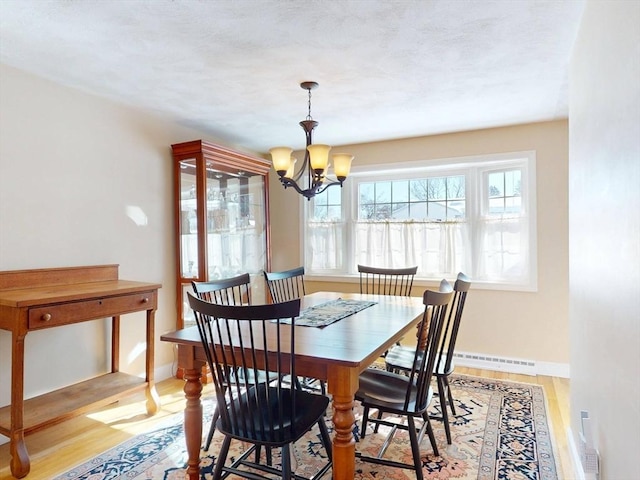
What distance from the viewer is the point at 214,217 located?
369 cm

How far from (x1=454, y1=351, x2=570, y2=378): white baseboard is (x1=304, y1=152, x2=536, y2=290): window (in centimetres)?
70

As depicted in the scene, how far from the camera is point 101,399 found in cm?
248

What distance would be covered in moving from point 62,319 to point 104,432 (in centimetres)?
85

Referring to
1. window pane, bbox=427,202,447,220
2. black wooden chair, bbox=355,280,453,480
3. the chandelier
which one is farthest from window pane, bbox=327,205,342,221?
black wooden chair, bbox=355,280,453,480

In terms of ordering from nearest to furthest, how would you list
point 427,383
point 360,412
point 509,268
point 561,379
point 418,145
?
point 427,383
point 360,412
point 561,379
point 509,268
point 418,145

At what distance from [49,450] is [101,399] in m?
0.36

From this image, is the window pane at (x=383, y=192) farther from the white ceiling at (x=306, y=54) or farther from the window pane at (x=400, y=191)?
the white ceiling at (x=306, y=54)

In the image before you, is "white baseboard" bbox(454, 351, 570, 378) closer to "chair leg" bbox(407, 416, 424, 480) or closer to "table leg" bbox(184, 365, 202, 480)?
"chair leg" bbox(407, 416, 424, 480)

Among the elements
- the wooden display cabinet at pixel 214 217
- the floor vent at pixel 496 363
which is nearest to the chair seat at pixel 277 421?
the wooden display cabinet at pixel 214 217

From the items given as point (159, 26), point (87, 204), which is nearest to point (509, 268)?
point (159, 26)

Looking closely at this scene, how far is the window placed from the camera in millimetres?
3715

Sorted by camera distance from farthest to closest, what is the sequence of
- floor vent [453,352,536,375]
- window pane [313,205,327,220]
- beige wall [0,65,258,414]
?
1. window pane [313,205,327,220]
2. floor vent [453,352,536,375]
3. beige wall [0,65,258,414]

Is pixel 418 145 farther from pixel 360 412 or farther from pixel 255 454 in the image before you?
pixel 255 454

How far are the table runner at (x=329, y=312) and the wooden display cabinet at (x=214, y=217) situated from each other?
1.31m
